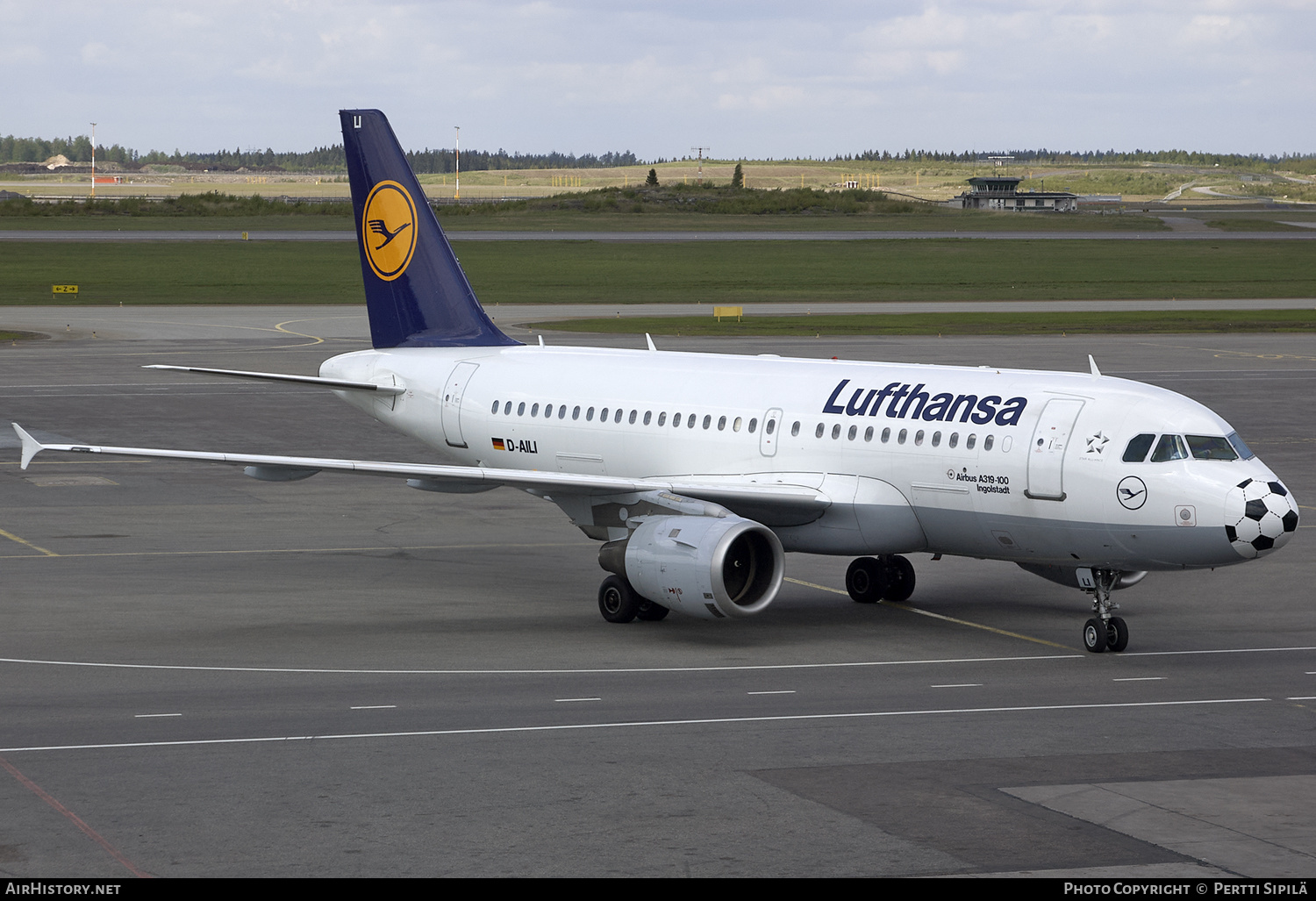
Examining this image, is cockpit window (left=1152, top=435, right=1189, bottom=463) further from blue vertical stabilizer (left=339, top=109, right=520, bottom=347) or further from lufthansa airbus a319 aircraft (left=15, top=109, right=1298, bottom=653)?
blue vertical stabilizer (left=339, top=109, right=520, bottom=347)

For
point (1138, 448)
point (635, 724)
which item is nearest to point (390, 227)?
point (1138, 448)

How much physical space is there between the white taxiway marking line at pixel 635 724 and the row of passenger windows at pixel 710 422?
525 cm

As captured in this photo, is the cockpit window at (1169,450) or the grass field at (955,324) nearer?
the cockpit window at (1169,450)

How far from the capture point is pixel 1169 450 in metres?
25.2

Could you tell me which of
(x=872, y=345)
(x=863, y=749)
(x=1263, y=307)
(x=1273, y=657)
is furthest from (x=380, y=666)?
(x=1263, y=307)

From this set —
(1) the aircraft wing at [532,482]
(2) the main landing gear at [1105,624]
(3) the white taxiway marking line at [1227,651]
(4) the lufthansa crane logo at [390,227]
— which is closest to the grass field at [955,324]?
(4) the lufthansa crane logo at [390,227]

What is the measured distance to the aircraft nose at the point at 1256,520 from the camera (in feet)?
79.4

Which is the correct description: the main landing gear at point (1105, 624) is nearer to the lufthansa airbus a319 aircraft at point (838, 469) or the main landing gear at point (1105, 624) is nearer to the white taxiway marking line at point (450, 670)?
the lufthansa airbus a319 aircraft at point (838, 469)

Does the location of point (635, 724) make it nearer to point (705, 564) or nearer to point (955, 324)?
point (705, 564)

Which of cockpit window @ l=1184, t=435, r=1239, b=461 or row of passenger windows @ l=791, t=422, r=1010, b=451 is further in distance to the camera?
row of passenger windows @ l=791, t=422, r=1010, b=451

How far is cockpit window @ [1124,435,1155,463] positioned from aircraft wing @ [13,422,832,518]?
16.2 feet

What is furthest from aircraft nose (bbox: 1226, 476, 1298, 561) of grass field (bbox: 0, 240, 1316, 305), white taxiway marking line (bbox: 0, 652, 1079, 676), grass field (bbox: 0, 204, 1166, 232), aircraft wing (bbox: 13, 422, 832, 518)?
grass field (bbox: 0, 204, 1166, 232)

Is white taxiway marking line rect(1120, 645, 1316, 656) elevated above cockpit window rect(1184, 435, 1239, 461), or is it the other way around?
cockpit window rect(1184, 435, 1239, 461)

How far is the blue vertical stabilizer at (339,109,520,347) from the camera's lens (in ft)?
115
